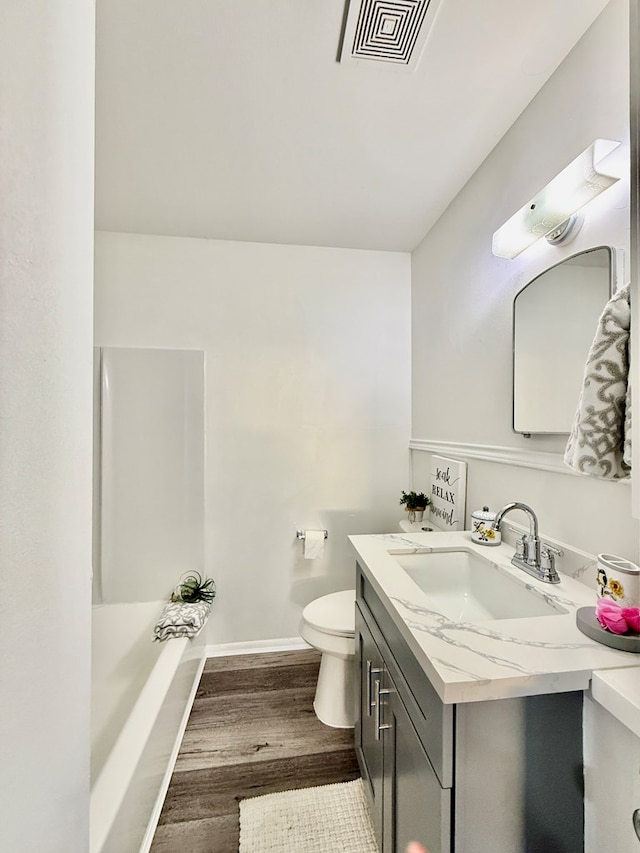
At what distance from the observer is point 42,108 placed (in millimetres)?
512

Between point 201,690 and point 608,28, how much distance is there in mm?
2882

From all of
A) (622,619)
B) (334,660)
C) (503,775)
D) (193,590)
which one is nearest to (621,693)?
(622,619)

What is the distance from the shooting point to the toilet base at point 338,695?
5.69 feet

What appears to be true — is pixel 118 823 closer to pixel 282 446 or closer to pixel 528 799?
pixel 528 799

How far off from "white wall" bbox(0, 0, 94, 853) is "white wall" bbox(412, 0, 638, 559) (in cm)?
119

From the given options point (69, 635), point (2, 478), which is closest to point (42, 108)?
point (2, 478)

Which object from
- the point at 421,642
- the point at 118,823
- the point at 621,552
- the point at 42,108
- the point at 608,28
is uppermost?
the point at 608,28

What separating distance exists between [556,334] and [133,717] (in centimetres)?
186

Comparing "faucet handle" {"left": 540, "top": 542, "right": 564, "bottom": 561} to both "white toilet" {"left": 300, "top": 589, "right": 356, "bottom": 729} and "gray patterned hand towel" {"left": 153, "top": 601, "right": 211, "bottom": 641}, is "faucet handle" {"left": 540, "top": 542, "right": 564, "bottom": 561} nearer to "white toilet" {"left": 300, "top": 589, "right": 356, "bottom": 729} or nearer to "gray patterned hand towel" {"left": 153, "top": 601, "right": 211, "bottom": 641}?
"white toilet" {"left": 300, "top": 589, "right": 356, "bottom": 729}

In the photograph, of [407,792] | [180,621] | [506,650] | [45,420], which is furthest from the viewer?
[180,621]

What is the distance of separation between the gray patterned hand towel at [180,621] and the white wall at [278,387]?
12.5 inches

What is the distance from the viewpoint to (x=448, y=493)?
6.33 ft

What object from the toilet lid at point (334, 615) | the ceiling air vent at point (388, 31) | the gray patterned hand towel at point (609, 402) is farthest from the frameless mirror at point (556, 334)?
the toilet lid at point (334, 615)

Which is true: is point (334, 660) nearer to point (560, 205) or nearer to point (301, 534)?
point (301, 534)
